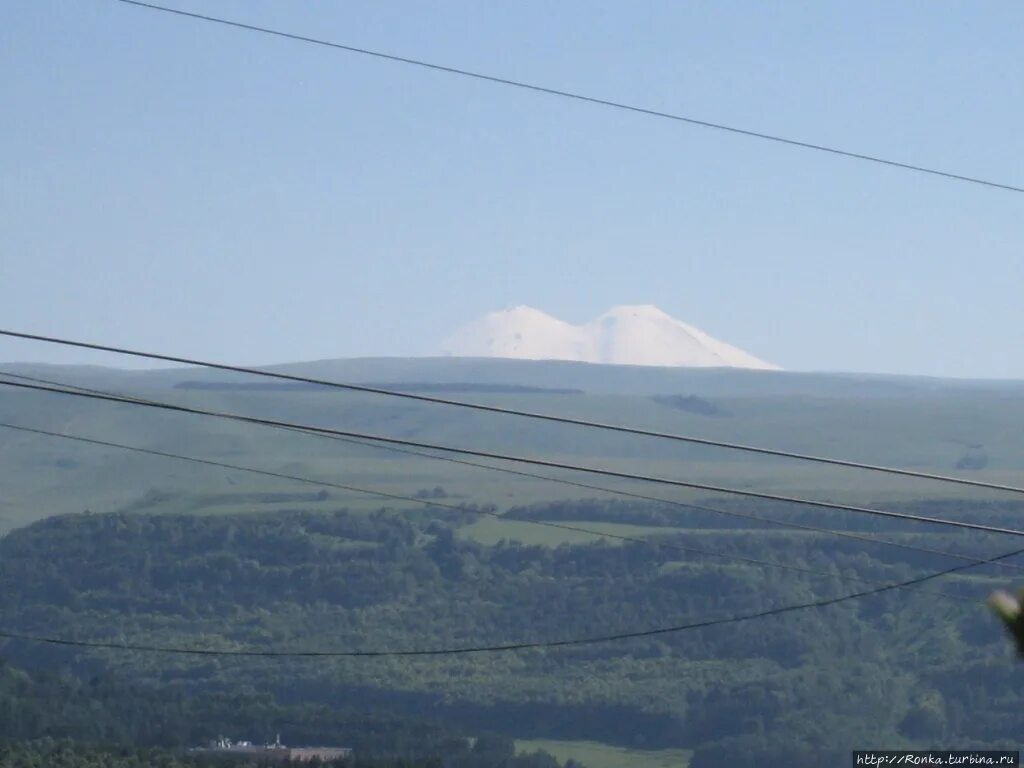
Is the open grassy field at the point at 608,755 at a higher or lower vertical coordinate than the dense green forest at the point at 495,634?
lower

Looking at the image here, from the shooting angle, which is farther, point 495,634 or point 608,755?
point 495,634

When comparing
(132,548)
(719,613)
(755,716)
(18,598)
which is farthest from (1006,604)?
(132,548)

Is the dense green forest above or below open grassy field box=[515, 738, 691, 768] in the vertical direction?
above

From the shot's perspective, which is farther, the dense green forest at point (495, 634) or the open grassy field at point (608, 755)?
the dense green forest at point (495, 634)

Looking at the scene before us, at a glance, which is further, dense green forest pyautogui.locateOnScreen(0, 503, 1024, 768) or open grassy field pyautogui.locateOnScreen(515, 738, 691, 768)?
dense green forest pyautogui.locateOnScreen(0, 503, 1024, 768)

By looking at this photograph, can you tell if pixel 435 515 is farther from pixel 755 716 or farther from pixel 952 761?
pixel 952 761
